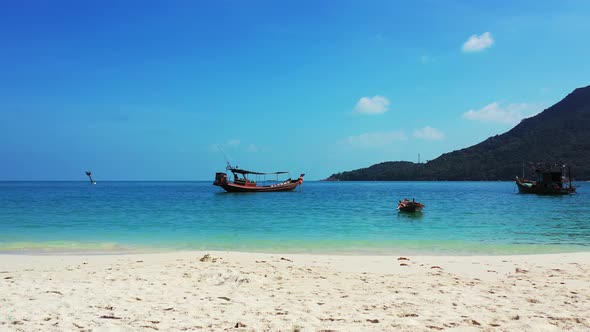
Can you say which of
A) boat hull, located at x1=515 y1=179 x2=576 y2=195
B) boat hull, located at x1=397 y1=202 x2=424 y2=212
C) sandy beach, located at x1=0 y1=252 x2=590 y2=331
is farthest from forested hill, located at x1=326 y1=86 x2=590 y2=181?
sandy beach, located at x1=0 y1=252 x2=590 y2=331

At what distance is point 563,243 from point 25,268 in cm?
1698

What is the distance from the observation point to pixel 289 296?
21.0 feet

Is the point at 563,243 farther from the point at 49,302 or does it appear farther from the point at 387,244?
the point at 49,302

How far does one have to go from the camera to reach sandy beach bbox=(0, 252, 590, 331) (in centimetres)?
500

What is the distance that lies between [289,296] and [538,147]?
12447cm

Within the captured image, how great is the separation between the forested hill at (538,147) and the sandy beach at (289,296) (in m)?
106

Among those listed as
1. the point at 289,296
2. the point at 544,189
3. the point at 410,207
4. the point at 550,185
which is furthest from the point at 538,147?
the point at 289,296

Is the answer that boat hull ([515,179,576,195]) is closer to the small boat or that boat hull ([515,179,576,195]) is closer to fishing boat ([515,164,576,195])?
fishing boat ([515,164,576,195])

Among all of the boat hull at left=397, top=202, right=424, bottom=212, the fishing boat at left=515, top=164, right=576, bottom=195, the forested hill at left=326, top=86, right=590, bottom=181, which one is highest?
the forested hill at left=326, top=86, right=590, bottom=181

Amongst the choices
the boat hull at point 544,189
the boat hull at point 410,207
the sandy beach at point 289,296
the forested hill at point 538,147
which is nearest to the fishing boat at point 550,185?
the boat hull at point 544,189

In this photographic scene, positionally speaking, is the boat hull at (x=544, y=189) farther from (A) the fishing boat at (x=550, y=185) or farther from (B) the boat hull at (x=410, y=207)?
(B) the boat hull at (x=410, y=207)

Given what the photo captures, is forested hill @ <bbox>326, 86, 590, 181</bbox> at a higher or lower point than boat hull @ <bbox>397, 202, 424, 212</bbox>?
higher

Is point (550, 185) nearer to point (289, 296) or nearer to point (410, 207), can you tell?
point (410, 207)

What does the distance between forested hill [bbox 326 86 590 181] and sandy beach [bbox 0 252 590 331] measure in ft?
347
